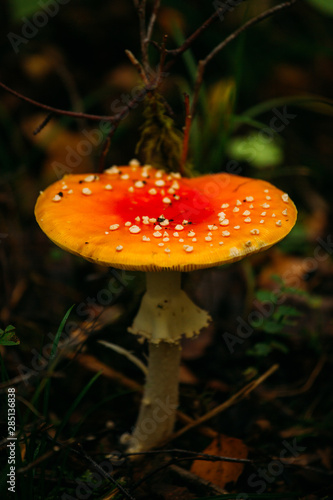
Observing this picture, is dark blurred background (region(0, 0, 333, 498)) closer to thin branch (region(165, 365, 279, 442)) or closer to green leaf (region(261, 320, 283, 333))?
green leaf (region(261, 320, 283, 333))

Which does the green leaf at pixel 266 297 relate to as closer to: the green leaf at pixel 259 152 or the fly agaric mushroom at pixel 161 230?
the fly agaric mushroom at pixel 161 230

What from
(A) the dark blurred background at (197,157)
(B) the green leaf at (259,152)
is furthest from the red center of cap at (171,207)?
(B) the green leaf at (259,152)

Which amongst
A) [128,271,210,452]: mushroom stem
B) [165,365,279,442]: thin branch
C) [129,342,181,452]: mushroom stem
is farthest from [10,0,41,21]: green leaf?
[165,365,279,442]: thin branch

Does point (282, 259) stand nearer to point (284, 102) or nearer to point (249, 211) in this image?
point (284, 102)

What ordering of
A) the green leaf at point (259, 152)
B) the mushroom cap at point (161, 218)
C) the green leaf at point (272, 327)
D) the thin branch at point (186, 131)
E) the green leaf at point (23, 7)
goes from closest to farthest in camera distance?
1. the mushroom cap at point (161, 218)
2. the thin branch at point (186, 131)
3. the green leaf at point (272, 327)
4. the green leaf at point (23, 7)
5. the green leaf at point (259, 152)

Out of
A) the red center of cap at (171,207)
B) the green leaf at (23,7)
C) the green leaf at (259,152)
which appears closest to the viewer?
the red center of cap at (171,207)

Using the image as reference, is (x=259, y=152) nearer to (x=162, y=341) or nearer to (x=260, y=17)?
(x=260, y=17)

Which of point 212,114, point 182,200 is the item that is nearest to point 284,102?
point 212,114
